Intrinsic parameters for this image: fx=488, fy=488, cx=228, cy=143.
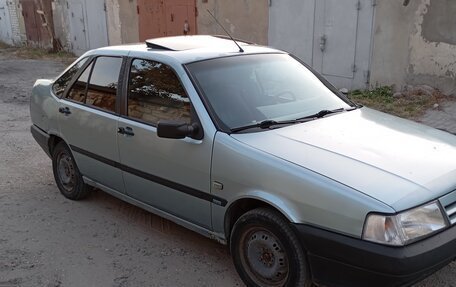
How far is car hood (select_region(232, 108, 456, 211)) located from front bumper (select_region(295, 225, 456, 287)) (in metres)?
0.24

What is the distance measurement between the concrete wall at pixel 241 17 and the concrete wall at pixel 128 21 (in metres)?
3.28

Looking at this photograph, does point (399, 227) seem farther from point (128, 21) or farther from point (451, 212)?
point (128, 21)

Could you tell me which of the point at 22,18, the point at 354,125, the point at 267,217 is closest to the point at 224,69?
the point at 354,125

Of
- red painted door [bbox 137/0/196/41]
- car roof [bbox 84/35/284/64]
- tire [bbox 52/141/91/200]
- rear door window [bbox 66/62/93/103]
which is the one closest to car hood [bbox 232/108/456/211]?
car roof [bbox 84/35/284/64]

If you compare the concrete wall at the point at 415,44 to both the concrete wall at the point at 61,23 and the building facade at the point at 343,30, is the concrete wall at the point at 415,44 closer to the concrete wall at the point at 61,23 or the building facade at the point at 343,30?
the building facade at the point at 343,30

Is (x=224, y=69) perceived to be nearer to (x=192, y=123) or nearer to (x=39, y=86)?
(x=192, y=123)

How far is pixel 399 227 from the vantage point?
2568mm

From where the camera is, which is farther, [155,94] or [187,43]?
[187,43]

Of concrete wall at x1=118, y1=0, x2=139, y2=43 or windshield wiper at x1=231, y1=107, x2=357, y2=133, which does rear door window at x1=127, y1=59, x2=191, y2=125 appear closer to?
windshield wiper at x1=231, y1=107, x2=357, y2=133

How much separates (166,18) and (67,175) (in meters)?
9.61

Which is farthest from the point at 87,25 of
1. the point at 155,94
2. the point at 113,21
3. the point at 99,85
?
the point at 155,94

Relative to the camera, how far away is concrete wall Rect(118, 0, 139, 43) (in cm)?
1514

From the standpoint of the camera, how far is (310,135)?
328 cm

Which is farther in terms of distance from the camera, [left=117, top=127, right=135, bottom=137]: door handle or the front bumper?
[left=117, top=127, right=135, bottom=137]: door handle
